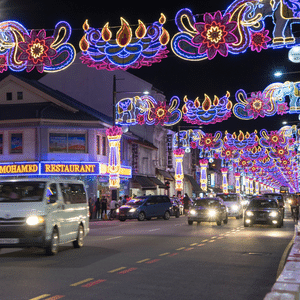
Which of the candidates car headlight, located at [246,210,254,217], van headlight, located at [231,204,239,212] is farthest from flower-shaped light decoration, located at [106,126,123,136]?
car headlight, located at [246,210,254,217]

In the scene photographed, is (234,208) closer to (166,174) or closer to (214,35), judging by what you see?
(214,35)

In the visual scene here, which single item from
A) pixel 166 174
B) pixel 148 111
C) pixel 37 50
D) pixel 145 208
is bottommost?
pixel 145 208

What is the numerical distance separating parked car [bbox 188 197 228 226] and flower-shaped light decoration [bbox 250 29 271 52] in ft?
46.3

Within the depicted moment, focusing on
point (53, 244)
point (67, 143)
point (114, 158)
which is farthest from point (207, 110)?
point (53, 244)

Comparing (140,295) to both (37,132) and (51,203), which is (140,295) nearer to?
(51,203)

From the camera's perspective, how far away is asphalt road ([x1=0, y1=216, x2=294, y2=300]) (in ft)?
31.1

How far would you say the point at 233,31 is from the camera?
799 inches

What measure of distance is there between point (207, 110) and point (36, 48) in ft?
46.3

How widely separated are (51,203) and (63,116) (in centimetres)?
3133

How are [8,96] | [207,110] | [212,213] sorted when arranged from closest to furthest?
[212,213]
[207,110]
[8,96]

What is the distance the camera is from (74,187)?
18.0 metres

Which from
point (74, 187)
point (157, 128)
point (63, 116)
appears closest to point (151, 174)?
point (157, 128)

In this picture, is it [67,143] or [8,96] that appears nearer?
[67,143]

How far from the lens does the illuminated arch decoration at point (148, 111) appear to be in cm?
3656
